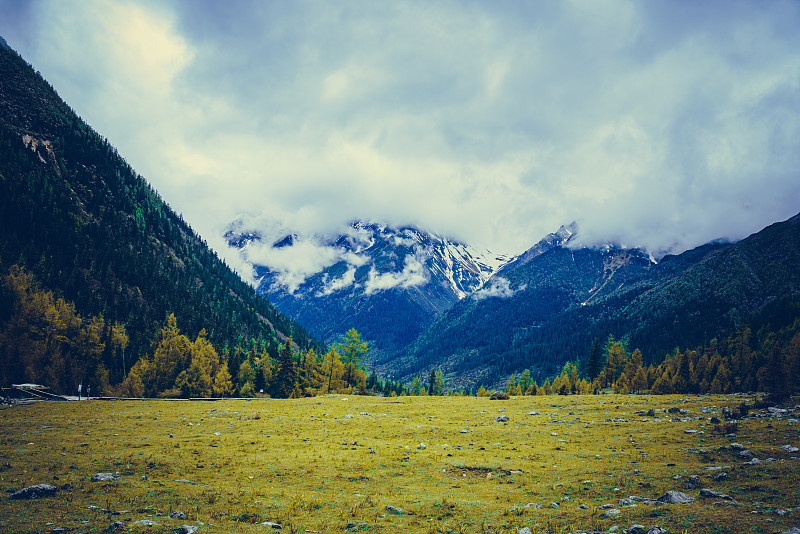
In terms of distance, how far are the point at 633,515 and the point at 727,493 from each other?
4.99 metres

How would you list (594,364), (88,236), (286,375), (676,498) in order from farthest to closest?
(88,236) < (594,364) < (286,375) < (676,498)

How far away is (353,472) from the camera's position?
2225 centimetres

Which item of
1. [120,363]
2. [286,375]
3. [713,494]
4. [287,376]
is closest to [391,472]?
[713,494]

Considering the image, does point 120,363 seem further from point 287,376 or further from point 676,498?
point 676,498

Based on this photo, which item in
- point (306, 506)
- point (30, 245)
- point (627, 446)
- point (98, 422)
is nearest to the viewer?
point (306, 506)

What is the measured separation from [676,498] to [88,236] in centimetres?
17325

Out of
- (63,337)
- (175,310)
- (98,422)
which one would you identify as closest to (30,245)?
(175,310)

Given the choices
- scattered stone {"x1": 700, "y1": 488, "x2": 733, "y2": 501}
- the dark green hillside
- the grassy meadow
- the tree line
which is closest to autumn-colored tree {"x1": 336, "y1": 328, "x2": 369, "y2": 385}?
the tree line

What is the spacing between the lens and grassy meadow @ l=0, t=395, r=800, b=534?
13.6 m

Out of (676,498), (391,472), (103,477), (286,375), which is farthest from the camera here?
(286,375)

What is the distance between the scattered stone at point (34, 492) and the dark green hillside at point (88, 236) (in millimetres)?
83578

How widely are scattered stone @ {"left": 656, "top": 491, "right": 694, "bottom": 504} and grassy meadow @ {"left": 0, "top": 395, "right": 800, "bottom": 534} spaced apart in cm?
41

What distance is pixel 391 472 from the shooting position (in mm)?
22484

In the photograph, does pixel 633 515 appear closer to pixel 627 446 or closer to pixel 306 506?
pixel 306 506
